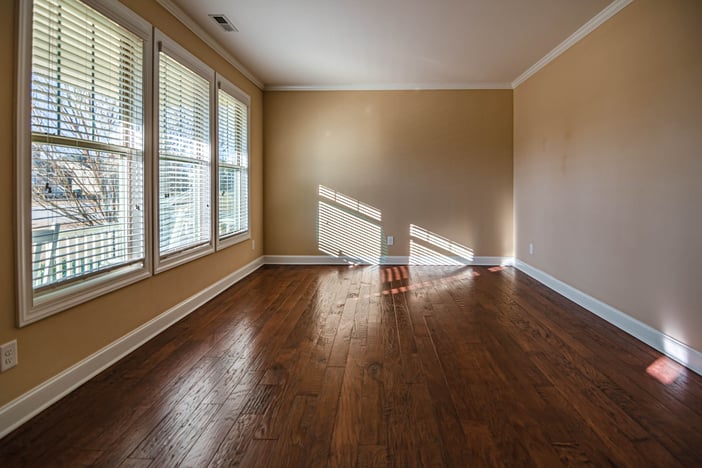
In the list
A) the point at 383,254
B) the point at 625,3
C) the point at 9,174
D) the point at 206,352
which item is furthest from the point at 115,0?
the point at 383,254

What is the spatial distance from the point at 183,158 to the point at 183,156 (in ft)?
0.06

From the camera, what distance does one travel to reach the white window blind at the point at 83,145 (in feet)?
7.18

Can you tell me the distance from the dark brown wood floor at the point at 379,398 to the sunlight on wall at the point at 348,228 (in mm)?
2567

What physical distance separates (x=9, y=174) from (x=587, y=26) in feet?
14.1

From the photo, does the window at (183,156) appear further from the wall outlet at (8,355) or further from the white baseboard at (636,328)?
the white baseboard at (636,328)

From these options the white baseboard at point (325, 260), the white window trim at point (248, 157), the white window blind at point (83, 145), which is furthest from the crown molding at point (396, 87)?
the white window blind at point (83, 145)

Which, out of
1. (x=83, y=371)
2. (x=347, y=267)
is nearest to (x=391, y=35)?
(x=347, y=267)

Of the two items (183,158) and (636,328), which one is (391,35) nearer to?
(183,158)

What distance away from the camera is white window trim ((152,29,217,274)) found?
3.28 meters

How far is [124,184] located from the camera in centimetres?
293

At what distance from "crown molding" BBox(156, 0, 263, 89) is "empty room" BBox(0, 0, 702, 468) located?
36mm

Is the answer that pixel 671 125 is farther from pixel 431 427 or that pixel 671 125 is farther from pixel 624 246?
pixel 431 427

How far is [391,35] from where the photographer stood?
13.7 feet

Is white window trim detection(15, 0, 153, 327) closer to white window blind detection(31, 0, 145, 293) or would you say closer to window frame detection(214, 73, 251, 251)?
white window blind detection(31, 0, 145, 293)
